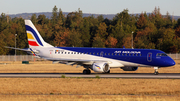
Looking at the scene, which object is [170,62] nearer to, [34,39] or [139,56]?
[139,56]

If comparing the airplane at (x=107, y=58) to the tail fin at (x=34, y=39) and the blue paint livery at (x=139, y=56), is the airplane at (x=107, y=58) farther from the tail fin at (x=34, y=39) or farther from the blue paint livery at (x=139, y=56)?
the tail fin at (x=34, y=39)

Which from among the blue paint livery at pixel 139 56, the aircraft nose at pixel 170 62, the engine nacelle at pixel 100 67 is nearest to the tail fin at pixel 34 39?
the blue paint livery at pixel 139 56

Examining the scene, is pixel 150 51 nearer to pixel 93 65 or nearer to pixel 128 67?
pixel 128 67

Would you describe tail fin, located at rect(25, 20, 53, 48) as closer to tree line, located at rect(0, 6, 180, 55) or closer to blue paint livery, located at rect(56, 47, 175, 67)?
blue paint livery, located at rect(56, 47, 175, 67)

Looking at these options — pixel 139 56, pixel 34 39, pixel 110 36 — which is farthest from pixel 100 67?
pixel 110 36

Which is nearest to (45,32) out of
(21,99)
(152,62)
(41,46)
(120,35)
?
(120,35)

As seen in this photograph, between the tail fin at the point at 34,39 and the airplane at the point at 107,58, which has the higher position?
the tail fin at the point at 34,39

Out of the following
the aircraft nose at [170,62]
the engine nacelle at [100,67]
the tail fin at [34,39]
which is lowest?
the engine nacelle at [100,67]

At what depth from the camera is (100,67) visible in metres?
43.1

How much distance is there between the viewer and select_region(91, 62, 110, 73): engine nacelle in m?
43.1

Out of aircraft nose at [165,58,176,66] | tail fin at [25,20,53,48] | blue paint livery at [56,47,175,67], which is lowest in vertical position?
aircraft nose at [165,58,176,66]

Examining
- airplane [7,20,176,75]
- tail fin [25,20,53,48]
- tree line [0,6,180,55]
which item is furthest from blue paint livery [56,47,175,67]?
tree line [0,6,180,55]

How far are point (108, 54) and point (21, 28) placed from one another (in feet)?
342

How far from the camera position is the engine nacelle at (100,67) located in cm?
4307
